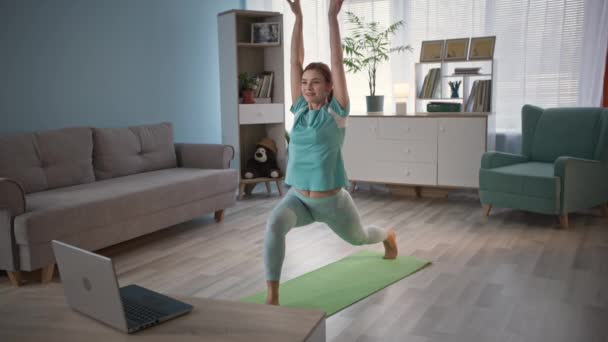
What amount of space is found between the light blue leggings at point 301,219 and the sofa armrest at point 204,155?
1876 mm

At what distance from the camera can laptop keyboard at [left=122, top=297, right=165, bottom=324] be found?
1398 millimetres

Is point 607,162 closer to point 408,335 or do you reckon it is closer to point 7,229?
point 408,335

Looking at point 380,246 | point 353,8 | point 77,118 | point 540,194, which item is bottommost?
point 380,246

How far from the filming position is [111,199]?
11.4 ft

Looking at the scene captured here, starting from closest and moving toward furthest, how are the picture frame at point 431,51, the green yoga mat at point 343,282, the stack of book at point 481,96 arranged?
1. the green yoga mat at point 343,282
2. the stack of book at point 481,96
3. the picture frame at point 431,51

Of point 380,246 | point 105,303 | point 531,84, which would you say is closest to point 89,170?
point 380,246

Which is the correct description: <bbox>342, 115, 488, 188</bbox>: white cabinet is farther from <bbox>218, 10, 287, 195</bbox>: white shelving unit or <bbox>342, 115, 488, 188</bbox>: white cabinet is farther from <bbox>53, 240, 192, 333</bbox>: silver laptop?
<bbox>53, 240, 192, 333</bbox>: silver laptop

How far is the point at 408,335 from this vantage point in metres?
2.40

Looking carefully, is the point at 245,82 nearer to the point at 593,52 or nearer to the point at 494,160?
the point at 494,160

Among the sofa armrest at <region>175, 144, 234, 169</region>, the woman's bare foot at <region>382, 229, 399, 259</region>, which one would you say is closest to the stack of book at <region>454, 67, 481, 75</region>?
the sofa armrest at <region>175, 144, 234, 169</region>

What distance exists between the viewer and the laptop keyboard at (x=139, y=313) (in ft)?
4.59

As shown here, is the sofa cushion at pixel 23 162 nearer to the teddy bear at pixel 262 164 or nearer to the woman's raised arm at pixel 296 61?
the woman's raised arm at pixel 296 61

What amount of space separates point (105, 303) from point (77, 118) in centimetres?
341

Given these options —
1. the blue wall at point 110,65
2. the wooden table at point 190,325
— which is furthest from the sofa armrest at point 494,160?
the wooden table at point 190,325
